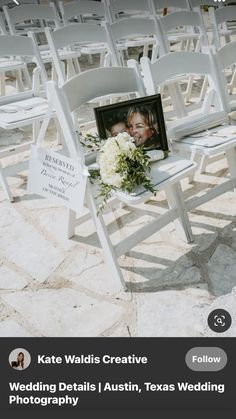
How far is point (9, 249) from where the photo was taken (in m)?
2.41

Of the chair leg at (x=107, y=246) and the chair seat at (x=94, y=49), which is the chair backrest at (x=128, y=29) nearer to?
the chair seat at (x=94, y=49)

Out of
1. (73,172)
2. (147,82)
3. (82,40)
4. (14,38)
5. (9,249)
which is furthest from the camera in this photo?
(82,40)

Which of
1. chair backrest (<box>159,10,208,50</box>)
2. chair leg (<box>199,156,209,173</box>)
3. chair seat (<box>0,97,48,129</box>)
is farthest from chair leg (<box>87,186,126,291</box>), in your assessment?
chair backrest (<box>159,10,208,50</box>)

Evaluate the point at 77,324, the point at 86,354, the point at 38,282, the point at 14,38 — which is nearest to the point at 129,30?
the point at 14,38

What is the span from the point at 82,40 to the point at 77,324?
88.8 inches

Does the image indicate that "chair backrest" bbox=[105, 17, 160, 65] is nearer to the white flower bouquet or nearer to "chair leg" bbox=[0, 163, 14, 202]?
"chair leg" bbox=[0, 163, 14, 202]

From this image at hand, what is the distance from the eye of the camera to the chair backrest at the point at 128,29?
3205 millimetres

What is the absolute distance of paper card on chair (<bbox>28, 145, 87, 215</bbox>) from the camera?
1.79m

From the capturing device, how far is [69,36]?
3.07m

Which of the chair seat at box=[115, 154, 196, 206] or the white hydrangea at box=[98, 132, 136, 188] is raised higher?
the white hydrangea at box=[98, 132, 136, 188]

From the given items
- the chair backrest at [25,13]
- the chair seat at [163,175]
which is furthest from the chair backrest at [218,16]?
the chair seat at [163,175]

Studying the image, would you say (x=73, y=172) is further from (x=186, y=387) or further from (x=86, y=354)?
A: (x=186, y=387)

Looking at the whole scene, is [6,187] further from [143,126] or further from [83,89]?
[143,126]

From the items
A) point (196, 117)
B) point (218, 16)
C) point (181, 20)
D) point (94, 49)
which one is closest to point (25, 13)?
point (94, 49)
